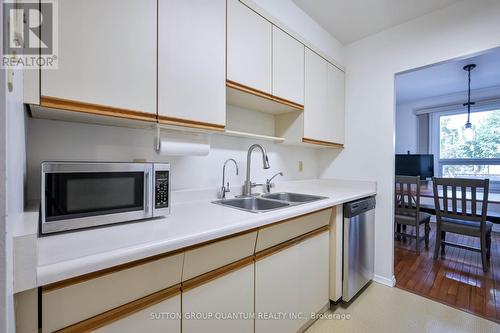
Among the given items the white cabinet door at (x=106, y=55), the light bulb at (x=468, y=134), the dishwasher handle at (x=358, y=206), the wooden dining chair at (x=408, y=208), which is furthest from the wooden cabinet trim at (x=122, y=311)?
the light bulb at (x=468, y=134)

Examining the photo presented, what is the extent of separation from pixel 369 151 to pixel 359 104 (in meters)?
0.52

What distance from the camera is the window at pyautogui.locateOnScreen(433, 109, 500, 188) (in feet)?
12.3

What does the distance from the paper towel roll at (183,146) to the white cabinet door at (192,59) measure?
13 centimetres

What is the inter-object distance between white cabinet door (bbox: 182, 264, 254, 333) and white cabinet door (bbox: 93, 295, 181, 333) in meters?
0.03

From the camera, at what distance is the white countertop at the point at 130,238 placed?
0.57 metres

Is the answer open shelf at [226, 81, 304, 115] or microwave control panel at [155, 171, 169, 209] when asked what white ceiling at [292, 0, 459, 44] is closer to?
open shelf at [226, 81, 304, 115]

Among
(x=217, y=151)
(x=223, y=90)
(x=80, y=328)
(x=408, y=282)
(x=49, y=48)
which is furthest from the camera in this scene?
(x=408, y=282)

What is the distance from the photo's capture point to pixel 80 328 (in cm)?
65

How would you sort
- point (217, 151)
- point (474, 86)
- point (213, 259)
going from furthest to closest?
point (474, 86) < point (217, 151) < point (213, 259)

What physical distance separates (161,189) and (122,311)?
0.49 meters

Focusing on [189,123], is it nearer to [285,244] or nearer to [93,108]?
[93,108]

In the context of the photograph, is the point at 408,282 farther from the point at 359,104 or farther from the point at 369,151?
the point at 359,104

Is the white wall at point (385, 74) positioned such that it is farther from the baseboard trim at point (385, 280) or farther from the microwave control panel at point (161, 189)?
the microwave control panel at point (161, 189)

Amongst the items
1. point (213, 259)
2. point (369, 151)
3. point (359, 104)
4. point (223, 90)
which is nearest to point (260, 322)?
point (213, 259)
